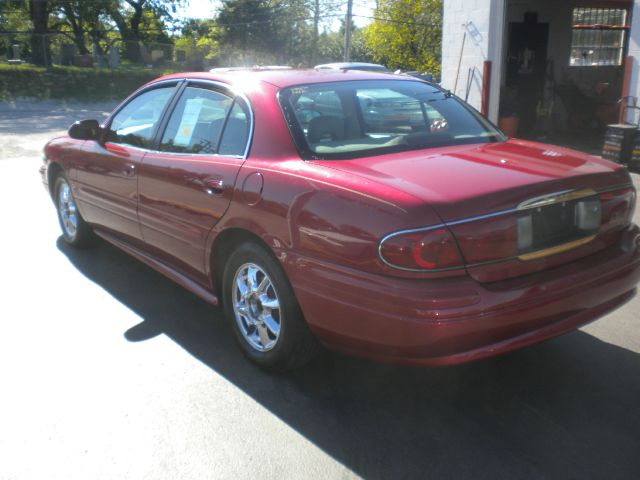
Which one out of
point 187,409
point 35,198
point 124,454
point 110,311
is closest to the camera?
point 124,454

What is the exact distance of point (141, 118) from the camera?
191 inches

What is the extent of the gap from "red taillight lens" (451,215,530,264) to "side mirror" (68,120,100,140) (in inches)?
135

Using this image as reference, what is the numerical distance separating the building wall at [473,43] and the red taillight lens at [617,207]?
956cm

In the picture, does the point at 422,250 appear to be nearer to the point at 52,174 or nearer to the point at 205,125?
the point at 205,125

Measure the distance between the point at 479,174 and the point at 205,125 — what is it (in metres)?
1.82

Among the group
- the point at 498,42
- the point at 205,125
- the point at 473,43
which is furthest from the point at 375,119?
the point at 473,43

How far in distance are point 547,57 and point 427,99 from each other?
1264 cm

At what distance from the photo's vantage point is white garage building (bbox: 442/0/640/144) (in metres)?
12.6

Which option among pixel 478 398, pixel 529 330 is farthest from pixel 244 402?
pixel 529 330

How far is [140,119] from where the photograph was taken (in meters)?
4.87

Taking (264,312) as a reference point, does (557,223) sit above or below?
above

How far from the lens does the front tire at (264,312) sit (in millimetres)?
3357

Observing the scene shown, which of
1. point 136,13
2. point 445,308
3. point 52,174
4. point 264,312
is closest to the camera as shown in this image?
point 445,308

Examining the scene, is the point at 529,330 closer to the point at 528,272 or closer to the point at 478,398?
the point at 528,272
